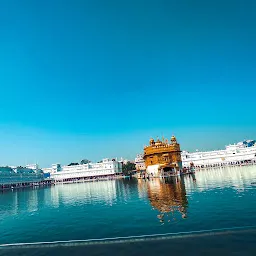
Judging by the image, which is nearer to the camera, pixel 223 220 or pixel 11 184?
pixel 223 220

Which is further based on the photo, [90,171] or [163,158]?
[90,171]

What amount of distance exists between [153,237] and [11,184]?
12091 centimetres

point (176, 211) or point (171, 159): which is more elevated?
point (171, 159)

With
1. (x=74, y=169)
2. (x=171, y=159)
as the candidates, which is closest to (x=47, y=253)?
(x=171, y=159)

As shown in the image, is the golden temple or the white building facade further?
the white building facade

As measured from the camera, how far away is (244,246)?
9.43 m

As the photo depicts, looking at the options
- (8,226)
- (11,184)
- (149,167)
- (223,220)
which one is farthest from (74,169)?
(223,220)

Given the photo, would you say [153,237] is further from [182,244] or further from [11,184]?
[11,184]

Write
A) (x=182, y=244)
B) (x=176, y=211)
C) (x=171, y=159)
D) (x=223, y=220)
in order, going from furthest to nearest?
(x=171, y=159) → (x=176, y=211) → (x=223, y=220) → (x=182, y=244)

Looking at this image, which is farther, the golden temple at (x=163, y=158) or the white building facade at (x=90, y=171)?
the white building facade at (x=90, y=171)

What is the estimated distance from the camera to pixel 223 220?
583 inches

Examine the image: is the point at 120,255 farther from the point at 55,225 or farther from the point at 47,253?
the point at 55,225

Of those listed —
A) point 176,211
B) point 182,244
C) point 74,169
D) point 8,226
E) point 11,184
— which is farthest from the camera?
point 74,169

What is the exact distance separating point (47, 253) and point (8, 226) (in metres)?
12.0
